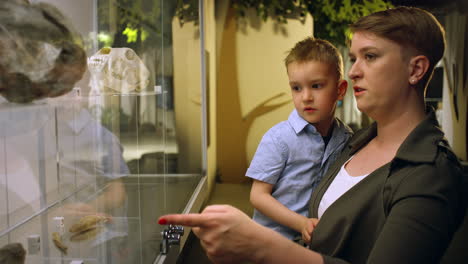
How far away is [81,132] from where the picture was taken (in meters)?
0.93

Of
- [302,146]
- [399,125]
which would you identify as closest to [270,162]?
[302,146]

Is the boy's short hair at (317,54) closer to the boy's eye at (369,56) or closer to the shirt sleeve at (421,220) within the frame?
the boy's eye at (369,56)

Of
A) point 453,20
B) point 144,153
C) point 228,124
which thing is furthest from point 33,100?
point 228,124

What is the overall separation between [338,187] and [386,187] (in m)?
0.19

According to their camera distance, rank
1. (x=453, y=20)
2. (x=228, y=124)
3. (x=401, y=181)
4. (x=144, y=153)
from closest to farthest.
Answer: (x=401, y=181) < (x=144, y=153) < (x=453, y=20) < (x=228, y=124)

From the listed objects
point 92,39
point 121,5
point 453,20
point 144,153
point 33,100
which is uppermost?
point 453,20

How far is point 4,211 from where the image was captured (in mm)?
637

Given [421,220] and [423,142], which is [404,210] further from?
[423,142]

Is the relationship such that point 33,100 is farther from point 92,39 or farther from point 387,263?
point 387,263

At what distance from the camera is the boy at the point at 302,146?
1226mm

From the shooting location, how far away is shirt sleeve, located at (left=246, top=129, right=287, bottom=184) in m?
1.22

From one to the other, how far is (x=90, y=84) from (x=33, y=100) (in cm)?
22

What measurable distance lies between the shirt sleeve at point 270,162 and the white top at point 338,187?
0.82 ft

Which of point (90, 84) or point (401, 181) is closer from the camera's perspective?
point (401, 181)
